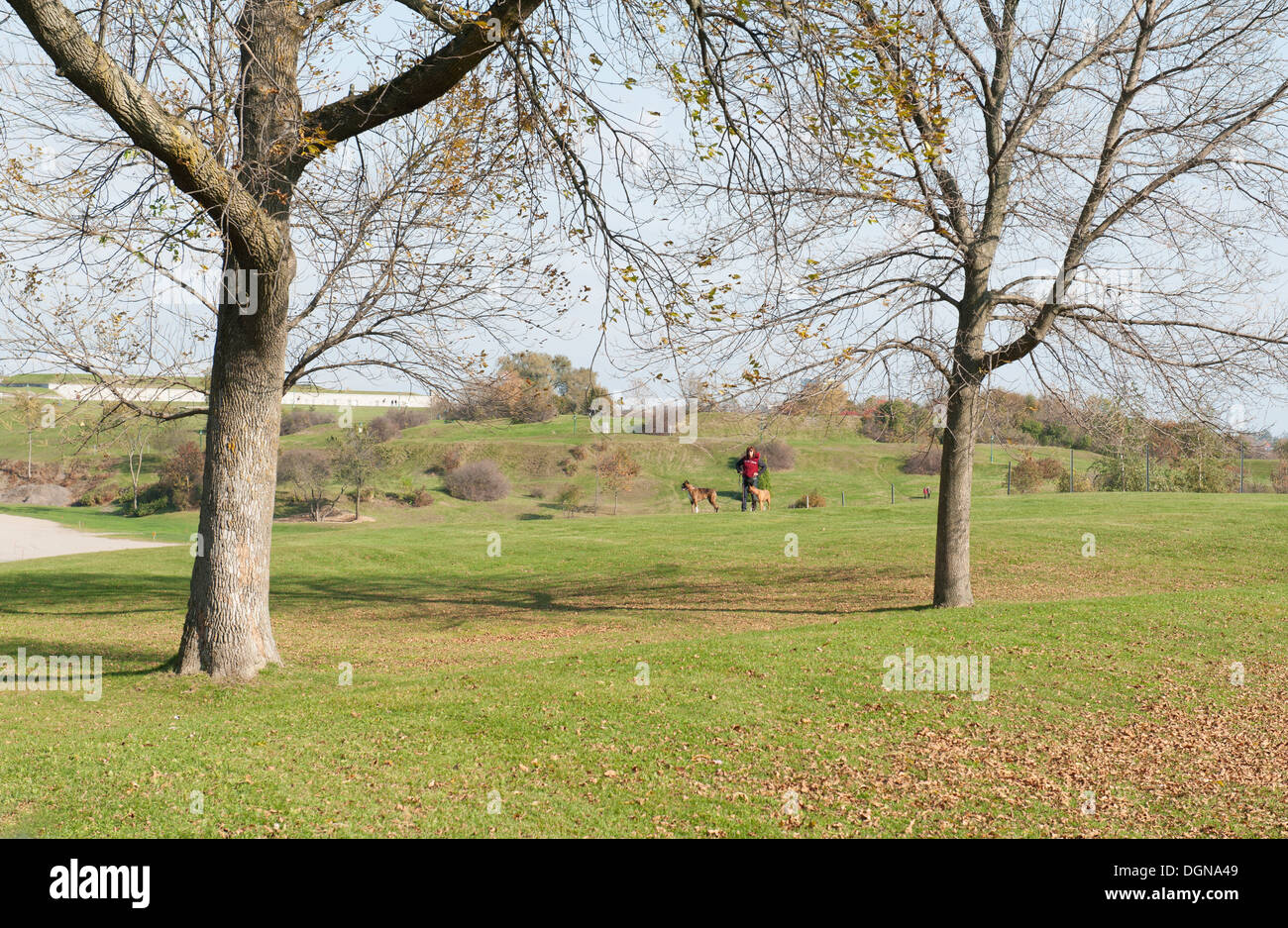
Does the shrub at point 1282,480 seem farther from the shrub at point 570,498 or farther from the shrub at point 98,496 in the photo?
the shrub at point 98,496

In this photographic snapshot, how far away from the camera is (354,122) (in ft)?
28.8

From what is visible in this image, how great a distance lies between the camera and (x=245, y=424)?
29.9 ft

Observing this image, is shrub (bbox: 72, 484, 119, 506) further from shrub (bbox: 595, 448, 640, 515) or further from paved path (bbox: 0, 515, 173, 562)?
shrub (bbox: 595, 448, 640, 515)

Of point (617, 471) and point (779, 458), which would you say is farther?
point (779, 458)

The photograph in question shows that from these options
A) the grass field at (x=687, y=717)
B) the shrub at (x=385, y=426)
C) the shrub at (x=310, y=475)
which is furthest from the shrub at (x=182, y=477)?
the grass field at (x=687, y=717)

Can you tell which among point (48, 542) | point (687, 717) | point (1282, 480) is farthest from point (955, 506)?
point (1282, 480)

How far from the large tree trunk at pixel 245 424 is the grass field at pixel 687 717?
0.62 m

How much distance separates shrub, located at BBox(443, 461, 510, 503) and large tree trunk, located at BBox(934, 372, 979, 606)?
115 ft

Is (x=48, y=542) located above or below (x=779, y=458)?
below

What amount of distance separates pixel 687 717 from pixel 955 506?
7192mm

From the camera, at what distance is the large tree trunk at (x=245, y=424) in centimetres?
880

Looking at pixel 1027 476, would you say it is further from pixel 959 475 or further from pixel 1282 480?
pixel 959 475
